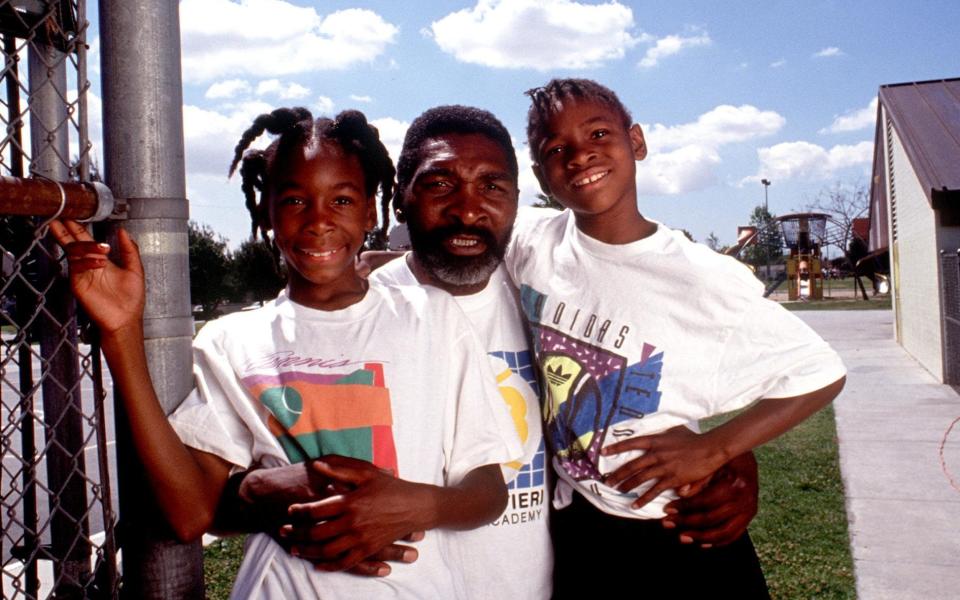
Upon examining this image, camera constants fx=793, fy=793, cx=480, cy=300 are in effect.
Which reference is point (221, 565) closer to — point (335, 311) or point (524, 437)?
point (524, 437)

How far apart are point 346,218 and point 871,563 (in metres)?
4.00

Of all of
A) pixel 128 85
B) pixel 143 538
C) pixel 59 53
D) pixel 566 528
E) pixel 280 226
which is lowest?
pixel 566 528

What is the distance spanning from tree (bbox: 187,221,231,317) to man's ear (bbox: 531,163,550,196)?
3900 centimetres

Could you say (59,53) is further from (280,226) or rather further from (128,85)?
(280,226)

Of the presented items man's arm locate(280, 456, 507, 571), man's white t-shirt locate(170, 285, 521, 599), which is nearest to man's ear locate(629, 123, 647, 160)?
man's white t-shirt locate(170, 285, 521, 599)

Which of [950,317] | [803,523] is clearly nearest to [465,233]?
[803,523]

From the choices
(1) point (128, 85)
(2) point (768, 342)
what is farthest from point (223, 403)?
(2) point (768, 342)

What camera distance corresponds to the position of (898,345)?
15.3m

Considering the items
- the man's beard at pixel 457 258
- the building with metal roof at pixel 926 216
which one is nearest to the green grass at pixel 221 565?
the man's beard at pixel 457 258

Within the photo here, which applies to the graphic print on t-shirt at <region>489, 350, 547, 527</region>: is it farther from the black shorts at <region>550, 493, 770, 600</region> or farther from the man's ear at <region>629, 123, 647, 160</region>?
the man's ear at <region>629, 123, 647, 160</region>

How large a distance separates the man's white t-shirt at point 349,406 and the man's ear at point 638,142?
3.31 ft

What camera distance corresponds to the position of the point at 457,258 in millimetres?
2285

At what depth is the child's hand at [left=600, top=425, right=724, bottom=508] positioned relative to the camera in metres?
1.98

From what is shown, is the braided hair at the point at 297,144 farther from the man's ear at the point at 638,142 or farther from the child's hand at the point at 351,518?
the man's ear at the point at 638,142
